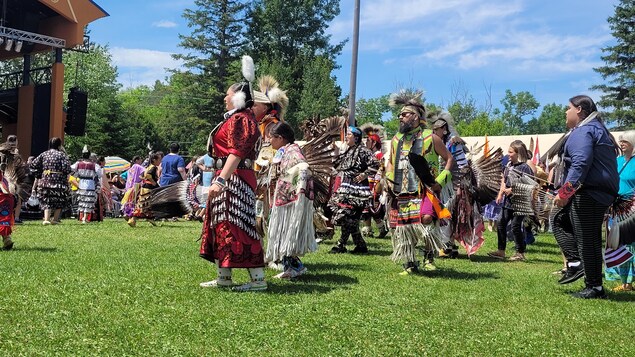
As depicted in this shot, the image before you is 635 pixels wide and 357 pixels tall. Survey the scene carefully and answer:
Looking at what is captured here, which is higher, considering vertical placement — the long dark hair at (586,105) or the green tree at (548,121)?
the green tree at (548,121)

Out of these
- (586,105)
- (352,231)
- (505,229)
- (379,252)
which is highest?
(586,105)

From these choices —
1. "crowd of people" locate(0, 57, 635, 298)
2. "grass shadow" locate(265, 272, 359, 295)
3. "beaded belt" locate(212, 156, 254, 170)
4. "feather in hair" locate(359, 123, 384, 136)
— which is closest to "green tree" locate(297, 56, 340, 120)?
"feather in hair" locate(359, 123, 384, 136)

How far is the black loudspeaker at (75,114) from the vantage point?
21016 mm

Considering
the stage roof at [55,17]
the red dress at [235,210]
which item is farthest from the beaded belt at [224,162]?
the stage roof at [55,17]

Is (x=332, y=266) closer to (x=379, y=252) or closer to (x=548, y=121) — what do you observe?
(x=379, y=252)

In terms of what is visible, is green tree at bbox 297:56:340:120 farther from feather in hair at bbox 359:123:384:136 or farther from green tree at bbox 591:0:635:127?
feather in hair at bbox 359:123:384:136

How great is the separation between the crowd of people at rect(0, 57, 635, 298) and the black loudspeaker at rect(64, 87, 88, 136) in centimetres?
1432

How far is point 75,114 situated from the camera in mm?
21172

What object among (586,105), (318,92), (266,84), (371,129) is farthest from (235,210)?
(318,92)

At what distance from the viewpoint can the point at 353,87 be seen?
1154cm

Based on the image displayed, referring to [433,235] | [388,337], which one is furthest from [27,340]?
[433,235]

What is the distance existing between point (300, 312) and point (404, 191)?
7.42ft

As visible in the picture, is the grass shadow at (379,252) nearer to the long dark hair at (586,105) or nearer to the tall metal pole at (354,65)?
the tall metal pole at (354,65)

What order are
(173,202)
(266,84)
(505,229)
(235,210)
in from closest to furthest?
1. (235,210)
2. (266,84)
3. (173,202)
4. (505,229)
